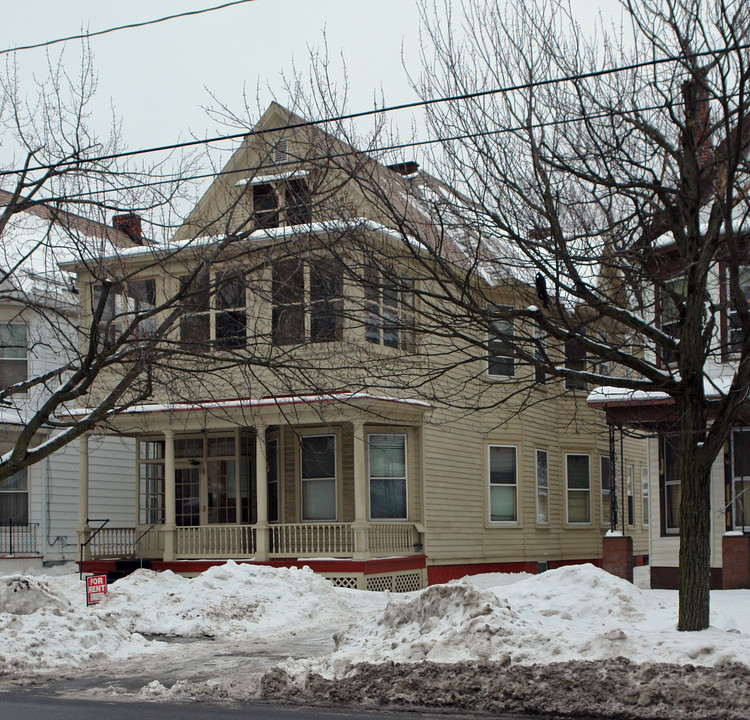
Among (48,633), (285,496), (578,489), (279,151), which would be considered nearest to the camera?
(279,151)

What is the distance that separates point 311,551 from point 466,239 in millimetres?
11761

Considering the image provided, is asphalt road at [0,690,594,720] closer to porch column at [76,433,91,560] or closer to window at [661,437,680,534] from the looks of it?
window at [661,437,680,534]

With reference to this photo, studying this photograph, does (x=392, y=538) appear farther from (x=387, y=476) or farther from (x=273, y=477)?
(x=273, y=477)

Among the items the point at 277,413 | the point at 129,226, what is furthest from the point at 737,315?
the point at 277,413

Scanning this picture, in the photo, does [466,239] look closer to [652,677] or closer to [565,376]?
[565,376]

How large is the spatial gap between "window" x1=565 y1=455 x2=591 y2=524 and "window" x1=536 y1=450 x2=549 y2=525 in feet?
3.74

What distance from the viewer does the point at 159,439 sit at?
2466cm

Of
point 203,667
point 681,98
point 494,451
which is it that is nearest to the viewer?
point 681,98

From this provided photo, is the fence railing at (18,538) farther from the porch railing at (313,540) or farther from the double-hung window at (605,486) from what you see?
the double-hung window at (605,486)

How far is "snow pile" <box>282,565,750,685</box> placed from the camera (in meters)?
9.45

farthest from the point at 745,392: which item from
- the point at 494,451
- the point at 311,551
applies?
the point at 494,451

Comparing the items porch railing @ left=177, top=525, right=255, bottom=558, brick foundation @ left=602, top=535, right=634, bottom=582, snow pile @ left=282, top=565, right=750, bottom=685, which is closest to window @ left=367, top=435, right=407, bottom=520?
porch railing @ left=177, top=525, right=255, bottom=558

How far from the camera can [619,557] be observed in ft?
59.8

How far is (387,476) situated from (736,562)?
7.71 meters
